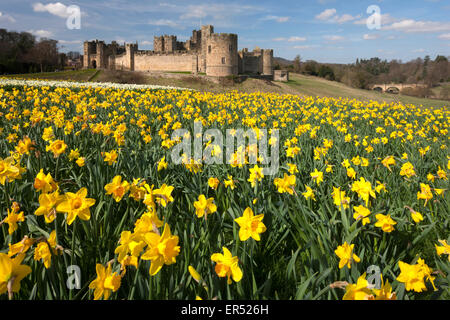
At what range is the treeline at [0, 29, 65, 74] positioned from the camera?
1857 inches

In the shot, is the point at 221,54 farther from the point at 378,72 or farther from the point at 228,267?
the point at 378,72

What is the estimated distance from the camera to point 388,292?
96cm

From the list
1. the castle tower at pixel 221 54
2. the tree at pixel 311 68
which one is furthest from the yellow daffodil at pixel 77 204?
the tree at pixel 311 68

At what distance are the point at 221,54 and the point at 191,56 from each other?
9.21 m

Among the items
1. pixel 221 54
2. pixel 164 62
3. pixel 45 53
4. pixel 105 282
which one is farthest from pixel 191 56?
pixel 105 282

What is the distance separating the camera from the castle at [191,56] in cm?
4491

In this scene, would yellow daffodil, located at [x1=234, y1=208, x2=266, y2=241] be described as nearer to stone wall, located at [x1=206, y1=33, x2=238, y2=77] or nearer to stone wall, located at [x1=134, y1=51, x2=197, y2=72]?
stone wall, located at [x1=206, y1=33, x2=238, y2=77]

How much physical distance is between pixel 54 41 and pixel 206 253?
237ft

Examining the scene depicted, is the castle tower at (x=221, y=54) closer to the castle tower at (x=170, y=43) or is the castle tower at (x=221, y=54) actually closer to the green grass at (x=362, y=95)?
the green grass at (x=362, y=95)

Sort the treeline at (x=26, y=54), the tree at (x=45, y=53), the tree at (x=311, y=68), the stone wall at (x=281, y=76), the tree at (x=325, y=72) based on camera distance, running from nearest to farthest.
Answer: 1. the treeline at (x=26, y=54)
2. the tree at (x=45, y=53)
3. the stone wall at (x=281, y=76)
4. the tree at (x=325, y=72)
5. the tree at (x=311, y=68)

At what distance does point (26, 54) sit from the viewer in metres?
51.6
